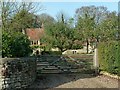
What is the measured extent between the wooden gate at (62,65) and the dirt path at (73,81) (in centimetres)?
61

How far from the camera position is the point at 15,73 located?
9203 mm

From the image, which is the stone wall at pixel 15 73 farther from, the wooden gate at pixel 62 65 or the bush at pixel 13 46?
the wooden gate at pixel 62 65

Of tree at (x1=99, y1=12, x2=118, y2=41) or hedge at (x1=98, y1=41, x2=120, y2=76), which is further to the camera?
tree at (x1=99, y1=12, x2=118, y2=41)

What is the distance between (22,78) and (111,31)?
77.8 ft

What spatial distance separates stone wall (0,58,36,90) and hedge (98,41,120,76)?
3909 mm

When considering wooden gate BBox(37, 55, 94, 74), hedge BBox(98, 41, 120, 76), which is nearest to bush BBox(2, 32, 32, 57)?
wooden gate BBox(37, 55, 94, 74)

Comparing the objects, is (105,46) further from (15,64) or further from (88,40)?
(88,40)

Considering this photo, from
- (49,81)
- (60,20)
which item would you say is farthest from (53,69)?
(60,20)

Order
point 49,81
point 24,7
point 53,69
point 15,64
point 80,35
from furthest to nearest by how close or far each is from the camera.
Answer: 1. point 80,35
2. point 24,7
3. point 53,69
4. point 49,81
5. point 15,64

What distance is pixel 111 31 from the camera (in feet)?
105

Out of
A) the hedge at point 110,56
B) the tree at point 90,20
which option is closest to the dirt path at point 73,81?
the hedge at point 110,56

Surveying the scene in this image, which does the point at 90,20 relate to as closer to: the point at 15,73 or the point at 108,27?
the point at 108,27

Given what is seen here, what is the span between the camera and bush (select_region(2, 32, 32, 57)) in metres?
9.71

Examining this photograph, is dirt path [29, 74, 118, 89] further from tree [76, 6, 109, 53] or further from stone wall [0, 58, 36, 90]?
tree [76, 6, 109, 53]
